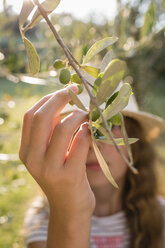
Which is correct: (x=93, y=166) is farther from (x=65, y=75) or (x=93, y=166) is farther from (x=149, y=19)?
(x=65, y=75)

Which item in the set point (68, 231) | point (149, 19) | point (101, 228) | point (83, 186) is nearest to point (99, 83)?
point (83, 186)

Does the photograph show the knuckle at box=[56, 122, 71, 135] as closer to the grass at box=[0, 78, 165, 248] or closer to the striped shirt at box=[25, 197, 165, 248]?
the grass at box=[0, 78, 165, 248]

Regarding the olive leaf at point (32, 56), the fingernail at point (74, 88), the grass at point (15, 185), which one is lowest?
the grass at point (15, 185)

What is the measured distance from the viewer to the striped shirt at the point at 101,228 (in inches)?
65.2

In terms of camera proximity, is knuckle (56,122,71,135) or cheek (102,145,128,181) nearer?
knuckle (56,122,71,135)

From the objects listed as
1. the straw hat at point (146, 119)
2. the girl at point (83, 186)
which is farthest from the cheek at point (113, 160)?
the straw hat at point (146, 119)

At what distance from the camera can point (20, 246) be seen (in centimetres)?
193

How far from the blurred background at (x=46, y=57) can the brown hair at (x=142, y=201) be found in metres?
0.41

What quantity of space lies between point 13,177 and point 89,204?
0.82 metres

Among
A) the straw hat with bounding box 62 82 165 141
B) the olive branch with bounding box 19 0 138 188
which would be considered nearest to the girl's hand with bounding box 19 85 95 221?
the olive branch with bounding box 19 0 138 188

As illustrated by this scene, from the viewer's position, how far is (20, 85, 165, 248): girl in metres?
0.50

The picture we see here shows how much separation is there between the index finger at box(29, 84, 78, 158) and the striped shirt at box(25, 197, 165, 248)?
122 centimetres

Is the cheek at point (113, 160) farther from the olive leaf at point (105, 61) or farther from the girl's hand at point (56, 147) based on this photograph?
the olive leaf at point (105, 61)

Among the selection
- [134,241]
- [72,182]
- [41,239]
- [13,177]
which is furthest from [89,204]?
[134,241]
